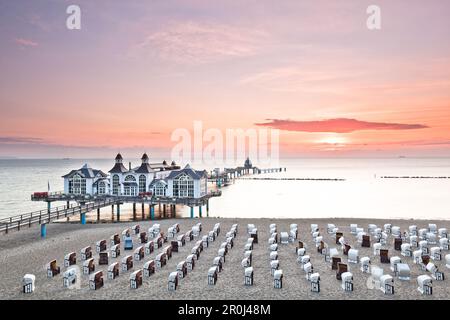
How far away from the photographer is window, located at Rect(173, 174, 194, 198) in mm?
47781

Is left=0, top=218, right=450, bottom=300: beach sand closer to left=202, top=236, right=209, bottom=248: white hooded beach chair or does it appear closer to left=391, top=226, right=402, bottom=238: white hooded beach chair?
left=202, top=236, right=209, bottom=248: white hooded beach chair

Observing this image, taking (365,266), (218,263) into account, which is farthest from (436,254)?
(218,263)

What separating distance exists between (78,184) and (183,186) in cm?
1558

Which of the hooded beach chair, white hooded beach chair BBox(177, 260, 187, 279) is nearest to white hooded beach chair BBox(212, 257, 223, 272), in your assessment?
white hooded beach chair BBox(177, 260, 187, 279)

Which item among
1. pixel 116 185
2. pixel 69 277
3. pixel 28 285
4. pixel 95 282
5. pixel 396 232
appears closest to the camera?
pixel 28 285

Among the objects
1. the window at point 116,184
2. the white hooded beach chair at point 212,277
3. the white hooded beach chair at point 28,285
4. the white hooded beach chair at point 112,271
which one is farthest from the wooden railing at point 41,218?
the white hooded beach chair at point 212,277

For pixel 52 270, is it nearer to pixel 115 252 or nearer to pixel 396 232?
pixel 115 252

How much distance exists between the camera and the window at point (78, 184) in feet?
171

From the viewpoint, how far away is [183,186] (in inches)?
1897

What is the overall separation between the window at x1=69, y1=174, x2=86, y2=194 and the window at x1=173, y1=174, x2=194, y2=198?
44.5ft

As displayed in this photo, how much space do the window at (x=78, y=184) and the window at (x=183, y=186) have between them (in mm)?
13557

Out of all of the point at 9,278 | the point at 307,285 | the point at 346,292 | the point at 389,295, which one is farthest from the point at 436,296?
the point at 9,278
